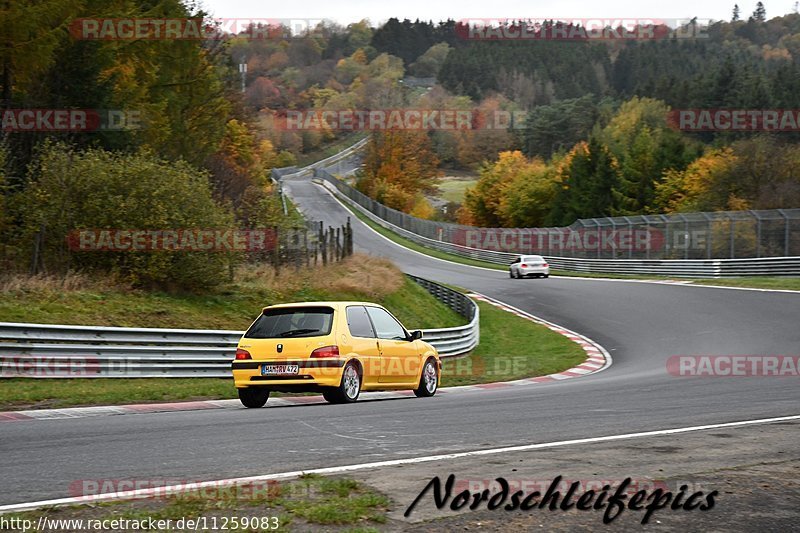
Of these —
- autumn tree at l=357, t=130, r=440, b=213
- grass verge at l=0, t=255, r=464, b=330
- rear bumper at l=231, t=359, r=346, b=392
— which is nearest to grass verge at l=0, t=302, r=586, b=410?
rear bumper at l=231, t=359, r=346, b=392

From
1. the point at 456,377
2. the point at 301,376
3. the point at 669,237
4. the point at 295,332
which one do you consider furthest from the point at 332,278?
the point at 669,237

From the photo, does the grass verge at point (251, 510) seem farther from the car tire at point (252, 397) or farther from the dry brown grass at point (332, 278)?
the dry brown grass at point (332, 278)

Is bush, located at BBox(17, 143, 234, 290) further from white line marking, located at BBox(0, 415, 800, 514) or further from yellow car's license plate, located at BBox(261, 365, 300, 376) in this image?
white line marking, located at BBox(0, 415, 800, 514)

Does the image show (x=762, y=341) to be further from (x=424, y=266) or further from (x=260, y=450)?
(x=424, y=266)

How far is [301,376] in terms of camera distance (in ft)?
43.8

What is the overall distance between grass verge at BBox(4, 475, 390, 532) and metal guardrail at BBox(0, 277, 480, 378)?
11.2 meters

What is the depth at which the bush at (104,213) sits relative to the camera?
23.7 m

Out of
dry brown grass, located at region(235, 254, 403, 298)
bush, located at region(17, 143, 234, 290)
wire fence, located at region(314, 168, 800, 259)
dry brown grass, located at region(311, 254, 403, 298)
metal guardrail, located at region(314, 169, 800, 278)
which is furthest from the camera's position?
wire fence, located at region(314, 168, 800, 259)

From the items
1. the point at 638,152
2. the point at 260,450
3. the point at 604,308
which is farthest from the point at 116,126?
the point at 638,152

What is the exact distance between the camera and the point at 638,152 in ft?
289

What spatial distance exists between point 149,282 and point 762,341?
1603 cm

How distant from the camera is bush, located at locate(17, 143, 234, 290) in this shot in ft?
77.7

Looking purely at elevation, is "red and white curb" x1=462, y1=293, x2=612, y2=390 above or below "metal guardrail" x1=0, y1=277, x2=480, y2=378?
below

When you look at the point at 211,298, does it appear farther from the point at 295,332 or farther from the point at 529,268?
the point at 529,268
